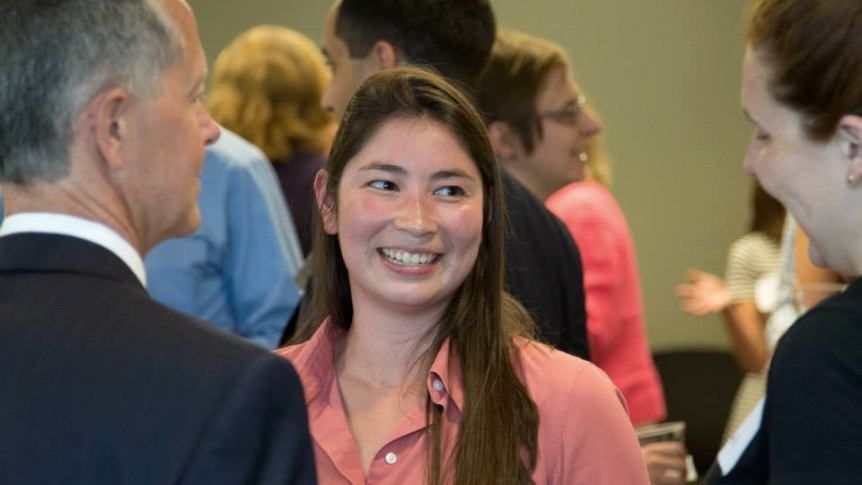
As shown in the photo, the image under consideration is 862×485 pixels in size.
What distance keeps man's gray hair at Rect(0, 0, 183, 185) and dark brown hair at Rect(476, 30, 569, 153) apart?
224 cm

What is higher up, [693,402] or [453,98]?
[453,98]

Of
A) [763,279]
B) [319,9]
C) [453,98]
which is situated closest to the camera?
[453,98]

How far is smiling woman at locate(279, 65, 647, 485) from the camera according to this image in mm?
1960

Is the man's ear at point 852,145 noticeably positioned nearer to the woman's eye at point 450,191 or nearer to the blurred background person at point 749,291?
the woman's eye at point 450,191

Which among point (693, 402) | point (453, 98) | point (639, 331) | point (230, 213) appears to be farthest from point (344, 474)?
point (693, 402)

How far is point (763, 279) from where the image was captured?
13.9 ft

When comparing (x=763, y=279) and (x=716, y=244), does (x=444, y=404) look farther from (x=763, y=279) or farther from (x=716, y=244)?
(x=716, y=244)

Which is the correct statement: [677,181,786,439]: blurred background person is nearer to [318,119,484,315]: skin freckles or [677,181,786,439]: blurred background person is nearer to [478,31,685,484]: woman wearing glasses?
[478,31,685,484]: woman wearing glasses

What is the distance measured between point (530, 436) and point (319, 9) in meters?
4.92

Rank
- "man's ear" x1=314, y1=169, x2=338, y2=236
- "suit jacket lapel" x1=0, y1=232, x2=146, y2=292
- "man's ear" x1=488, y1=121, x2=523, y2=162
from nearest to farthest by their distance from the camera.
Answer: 1. "suit jacket lapel" x1=0, y1=232, x2=146, y2=292
2. "man's ear" x1=314, y1=169, x2=338, y2=236
3. "man's ear" x1=488, y1=121, x2=523, y2=162

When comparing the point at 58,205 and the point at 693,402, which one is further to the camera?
the point at 693,402

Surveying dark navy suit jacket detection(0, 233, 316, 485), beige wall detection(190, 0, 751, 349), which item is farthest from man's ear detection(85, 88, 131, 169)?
beige wall detection(190, 0, 751, 349)

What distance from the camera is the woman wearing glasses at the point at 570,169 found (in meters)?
3.70

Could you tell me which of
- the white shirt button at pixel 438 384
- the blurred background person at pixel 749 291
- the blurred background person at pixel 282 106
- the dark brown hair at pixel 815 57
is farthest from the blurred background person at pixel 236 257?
the dark brown hair at pixel 815 57
